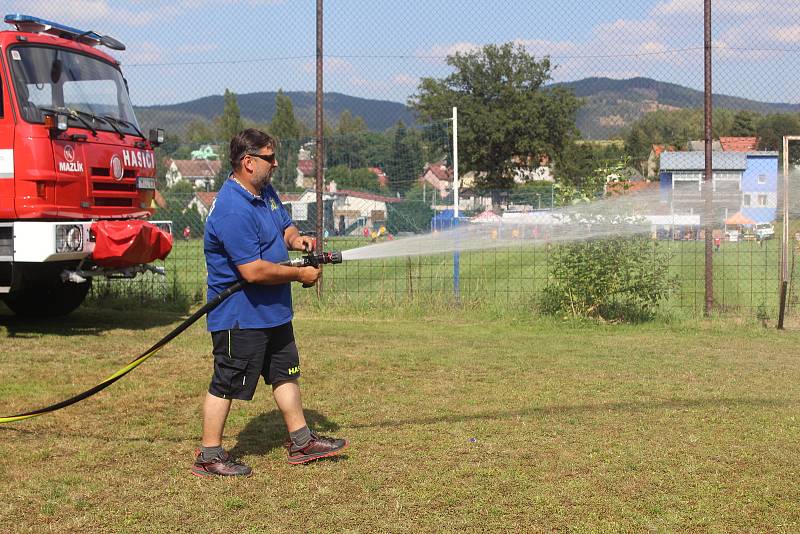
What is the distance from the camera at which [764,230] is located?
1403 centimetres

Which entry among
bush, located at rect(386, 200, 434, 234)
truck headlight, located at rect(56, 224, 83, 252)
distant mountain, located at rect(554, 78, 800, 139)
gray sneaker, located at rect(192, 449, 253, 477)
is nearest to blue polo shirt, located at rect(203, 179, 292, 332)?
gray sneaker, located at rect(192, 449, 253, 477)

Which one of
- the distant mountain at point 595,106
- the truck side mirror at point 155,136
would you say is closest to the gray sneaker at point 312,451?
the truck side mirror at point 155,136

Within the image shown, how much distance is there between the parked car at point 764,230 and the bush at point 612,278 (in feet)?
8.62

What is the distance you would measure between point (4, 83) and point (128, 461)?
605 cm

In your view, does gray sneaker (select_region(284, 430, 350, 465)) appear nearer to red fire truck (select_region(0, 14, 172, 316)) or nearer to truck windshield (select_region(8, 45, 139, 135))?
red fire truck (select_region(0, 14, 172, 316))

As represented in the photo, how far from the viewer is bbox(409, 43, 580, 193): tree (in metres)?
61.2

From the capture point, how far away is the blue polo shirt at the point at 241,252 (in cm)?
542

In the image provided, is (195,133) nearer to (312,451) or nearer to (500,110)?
(312,451)

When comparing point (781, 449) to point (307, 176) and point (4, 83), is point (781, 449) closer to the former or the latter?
point (4, 83)

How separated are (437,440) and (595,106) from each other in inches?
415

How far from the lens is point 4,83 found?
9.98m

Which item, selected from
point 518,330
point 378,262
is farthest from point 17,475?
point 378,262

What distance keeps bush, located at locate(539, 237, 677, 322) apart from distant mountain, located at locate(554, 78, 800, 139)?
9.21 ft

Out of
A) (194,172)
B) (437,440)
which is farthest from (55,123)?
(194,172)
